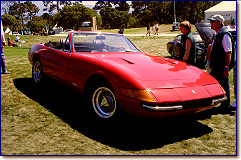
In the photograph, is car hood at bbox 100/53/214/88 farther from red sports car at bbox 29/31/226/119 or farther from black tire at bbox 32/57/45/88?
black tire at bbox 32/57/45/88

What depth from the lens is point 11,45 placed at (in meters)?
20.4

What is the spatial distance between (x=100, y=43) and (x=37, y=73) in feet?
6.72

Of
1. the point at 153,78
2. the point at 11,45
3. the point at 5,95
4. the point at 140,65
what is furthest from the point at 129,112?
the point at 11,45

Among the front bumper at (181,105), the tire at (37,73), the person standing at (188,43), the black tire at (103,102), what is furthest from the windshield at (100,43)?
the front bumper at (181,105)

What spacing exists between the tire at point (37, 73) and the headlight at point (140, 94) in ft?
10.2

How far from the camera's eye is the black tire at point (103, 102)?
3.41 meters

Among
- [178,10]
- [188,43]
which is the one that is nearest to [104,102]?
[188,43]

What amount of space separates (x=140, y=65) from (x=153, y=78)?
1.61 feet

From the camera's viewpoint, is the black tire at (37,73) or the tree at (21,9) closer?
the black tire at (37,73)

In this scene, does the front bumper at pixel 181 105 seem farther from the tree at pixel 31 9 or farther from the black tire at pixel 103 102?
the tree at pixel 31 9

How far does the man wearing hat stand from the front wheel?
2054 millimetres

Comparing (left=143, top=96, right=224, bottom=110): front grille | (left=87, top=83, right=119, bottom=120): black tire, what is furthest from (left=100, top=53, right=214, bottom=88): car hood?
(left=87, top=83, right=119, bottom=120): black tire

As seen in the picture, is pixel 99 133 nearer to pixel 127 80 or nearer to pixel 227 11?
pixel 127 80

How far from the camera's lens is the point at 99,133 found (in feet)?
11.2
